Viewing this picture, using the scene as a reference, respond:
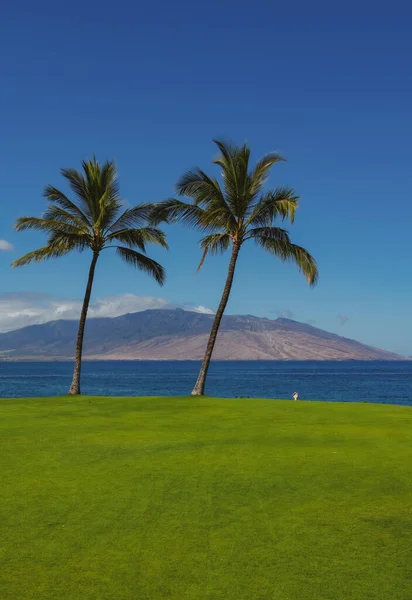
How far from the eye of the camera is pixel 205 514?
7.13 metres

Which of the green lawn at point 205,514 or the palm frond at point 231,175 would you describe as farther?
the palm frond at point 231,175

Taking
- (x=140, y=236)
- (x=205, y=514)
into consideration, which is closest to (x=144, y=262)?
(x=140, y=236)

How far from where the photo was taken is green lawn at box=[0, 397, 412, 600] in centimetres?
518

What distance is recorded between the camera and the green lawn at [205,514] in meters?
5.18

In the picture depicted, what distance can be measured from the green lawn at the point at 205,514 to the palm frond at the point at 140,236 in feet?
53.9

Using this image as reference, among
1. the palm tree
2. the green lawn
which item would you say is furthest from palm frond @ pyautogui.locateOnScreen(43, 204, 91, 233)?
the green lawn

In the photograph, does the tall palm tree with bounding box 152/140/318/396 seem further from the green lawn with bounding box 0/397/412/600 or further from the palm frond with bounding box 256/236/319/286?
the green lawn with bounding box 0/397/412/600

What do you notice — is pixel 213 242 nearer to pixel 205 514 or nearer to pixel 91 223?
pixel 91 223

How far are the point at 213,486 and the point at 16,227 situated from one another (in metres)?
22.2

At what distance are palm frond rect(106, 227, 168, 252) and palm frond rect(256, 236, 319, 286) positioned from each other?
4.82 meters

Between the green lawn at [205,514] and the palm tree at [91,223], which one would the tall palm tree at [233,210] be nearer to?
the palm tree at [91,223]

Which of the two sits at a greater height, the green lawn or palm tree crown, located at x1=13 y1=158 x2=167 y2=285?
palm tree crown, located at x1=13 y1=158 x2=167 y2=285

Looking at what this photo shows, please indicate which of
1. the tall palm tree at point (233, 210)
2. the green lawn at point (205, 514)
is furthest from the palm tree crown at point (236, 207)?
the green lawn at point (205, 514)

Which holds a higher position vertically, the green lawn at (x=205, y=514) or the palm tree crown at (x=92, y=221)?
the palm tree crown at (x=92, y=221)
